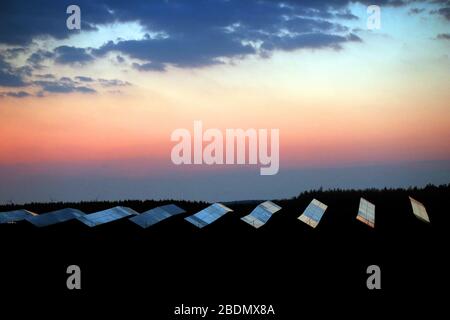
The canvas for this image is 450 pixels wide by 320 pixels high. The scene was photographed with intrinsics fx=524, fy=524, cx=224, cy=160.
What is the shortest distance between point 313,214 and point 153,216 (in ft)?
45.8

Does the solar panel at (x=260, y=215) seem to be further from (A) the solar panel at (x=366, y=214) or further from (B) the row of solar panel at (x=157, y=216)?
(A) the solar panel at (x=366, y=214)

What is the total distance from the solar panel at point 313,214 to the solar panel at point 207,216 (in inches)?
274

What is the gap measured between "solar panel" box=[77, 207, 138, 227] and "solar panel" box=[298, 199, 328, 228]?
1411 centimetres

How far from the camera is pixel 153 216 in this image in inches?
1591

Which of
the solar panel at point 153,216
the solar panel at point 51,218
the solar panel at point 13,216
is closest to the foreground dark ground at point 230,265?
the solar panel at point 51,218

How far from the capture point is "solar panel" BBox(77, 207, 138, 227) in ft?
121

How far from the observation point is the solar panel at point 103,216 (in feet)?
121

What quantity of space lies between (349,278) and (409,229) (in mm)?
12440

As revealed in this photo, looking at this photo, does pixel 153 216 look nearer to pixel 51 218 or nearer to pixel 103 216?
pixel 103 216

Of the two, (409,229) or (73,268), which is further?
(409,229)
